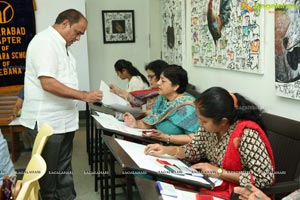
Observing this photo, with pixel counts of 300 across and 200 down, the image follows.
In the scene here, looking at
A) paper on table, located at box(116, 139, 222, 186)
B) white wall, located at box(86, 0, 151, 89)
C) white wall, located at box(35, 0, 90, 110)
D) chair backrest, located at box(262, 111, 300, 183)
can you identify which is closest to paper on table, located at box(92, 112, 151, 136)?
paper on table, located at box(116, 139, 222, 186)

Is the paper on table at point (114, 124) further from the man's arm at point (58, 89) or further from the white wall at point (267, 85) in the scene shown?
the white wall at point (267, 85)

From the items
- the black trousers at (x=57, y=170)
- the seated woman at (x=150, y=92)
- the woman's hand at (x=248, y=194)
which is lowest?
the black trousers at (x=57, y=170)

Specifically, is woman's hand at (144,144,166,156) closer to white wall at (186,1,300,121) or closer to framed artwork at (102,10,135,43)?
white wall at (186,1,300,121)

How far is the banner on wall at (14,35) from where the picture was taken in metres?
4.72

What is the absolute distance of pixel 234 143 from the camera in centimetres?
170

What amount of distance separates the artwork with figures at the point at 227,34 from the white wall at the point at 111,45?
7.11 ft

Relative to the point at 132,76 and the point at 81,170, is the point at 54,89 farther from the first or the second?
the point at 132,76

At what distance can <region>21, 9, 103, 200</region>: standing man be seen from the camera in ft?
8.11

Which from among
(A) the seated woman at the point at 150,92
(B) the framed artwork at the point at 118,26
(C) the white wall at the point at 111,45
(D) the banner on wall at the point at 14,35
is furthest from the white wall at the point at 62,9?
(A) the seated woman at the point at 150,92

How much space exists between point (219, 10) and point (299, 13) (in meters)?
1.10

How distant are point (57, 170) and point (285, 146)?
171cm

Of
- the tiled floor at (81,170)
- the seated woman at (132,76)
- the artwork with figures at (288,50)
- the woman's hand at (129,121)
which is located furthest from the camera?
the seated woman at (132,76)

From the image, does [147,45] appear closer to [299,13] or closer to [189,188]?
[299,13]

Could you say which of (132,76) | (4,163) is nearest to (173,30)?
(132,76)
